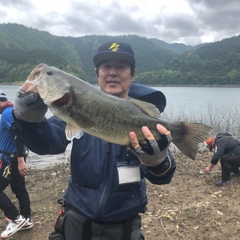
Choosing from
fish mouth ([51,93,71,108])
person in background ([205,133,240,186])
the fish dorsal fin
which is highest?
fish mouth ([51,93,71,108])

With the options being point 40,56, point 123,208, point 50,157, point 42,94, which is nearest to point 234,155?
point 123,208

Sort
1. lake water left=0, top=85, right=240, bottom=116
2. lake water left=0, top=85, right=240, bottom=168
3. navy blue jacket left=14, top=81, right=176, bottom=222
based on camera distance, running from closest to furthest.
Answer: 1. navy blue jacket left=14, top=81, right=176, bottom=222
2. lake water left=0, top=85, right=240, bottom=168
3. lake water left=0, top=85, right=240, bottom=116

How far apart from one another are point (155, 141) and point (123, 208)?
0.74m

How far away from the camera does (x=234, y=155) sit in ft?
30.0

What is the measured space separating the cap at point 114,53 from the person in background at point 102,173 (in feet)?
2.73

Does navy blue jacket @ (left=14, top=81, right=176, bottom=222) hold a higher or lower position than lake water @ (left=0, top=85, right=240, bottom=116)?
lower

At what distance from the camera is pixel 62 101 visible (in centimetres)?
246

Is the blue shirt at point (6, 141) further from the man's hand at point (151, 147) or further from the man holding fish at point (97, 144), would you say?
the man's hand at point (151, 147)

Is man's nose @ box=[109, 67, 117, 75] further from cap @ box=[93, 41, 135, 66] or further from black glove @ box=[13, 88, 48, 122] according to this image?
black glove @ box=[13, 88, 48, 122]

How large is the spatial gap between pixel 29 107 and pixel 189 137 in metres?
1.60

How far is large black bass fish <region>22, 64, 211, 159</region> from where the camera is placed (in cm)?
244

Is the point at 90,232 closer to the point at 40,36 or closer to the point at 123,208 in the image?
the point at 123,208

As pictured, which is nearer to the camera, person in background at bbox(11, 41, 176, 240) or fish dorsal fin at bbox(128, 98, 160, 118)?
person in background at bbox(11, 41, 176, 240)

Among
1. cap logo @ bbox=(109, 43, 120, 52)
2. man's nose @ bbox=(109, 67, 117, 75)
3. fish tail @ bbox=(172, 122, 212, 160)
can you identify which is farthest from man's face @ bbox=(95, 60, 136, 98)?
fish tail @ bbox=(172, 122, 212, 160)
